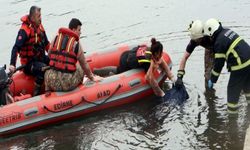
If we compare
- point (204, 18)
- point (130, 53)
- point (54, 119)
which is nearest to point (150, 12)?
point (204, 18)

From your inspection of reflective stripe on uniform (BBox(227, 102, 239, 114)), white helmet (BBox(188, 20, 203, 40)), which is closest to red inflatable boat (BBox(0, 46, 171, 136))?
white helmet (BBox(188, 20, 203, 40))

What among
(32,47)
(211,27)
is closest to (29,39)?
(32,47)

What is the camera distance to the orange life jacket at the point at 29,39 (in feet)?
23.2

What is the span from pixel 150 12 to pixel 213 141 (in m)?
8.57

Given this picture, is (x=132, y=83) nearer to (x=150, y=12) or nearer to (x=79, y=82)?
(x=79, y=82)

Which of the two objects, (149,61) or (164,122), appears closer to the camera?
(164,122)

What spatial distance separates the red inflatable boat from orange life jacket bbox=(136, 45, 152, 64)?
0.27m

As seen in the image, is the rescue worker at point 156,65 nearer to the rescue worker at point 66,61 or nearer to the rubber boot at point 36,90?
the rescue worker at point 66,61

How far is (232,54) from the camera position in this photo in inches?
221

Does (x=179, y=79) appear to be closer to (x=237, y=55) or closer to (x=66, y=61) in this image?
(x=237, y=55)

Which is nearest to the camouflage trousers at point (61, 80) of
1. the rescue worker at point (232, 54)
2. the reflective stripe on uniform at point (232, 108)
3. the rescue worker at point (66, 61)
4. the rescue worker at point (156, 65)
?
the rescue worker at point (66, 61)

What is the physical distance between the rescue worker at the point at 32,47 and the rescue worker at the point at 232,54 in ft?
9.71

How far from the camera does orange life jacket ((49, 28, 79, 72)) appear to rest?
6.65 meters

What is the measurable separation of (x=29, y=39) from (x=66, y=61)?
2.89 feet
